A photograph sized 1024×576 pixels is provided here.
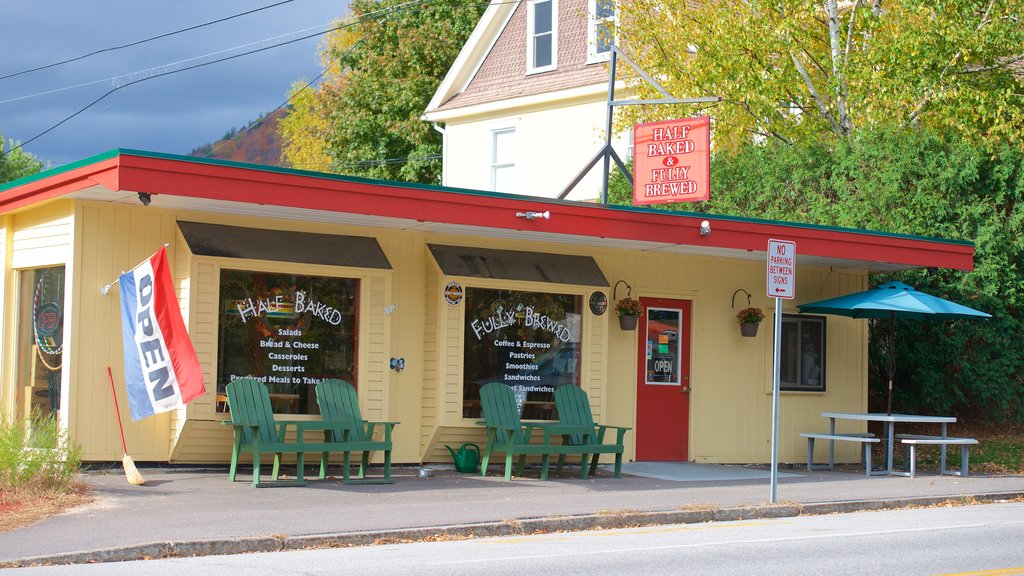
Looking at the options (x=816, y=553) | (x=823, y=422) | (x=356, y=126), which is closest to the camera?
(x=816, y=553)

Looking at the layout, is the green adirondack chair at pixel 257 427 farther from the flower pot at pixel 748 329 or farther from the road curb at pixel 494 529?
the flower pot at pixel 748 329

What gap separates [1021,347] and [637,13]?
9752 mm

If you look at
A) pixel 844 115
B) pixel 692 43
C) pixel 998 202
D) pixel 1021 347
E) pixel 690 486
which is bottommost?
pixel 690 486

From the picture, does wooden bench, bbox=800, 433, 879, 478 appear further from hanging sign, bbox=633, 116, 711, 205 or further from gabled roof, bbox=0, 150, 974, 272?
hanging sign, bbox=633, 116, 711, 205

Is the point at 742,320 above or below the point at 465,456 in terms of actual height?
above

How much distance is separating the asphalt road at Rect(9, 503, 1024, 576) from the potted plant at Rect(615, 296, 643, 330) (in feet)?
17.0

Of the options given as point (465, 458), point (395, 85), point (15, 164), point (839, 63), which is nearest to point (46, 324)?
point (465, 458)

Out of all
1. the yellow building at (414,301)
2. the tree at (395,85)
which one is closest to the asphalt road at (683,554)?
the yellow building at (414,301)

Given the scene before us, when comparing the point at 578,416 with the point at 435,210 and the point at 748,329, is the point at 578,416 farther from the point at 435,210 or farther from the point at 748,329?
the point at 748,329

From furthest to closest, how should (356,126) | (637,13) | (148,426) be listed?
(356,126), (637,13), (148,426)

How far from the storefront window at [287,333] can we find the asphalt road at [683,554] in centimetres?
451

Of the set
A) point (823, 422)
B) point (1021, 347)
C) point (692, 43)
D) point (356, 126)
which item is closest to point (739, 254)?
point (823, 422)

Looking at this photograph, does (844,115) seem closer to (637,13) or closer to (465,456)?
(637,13)

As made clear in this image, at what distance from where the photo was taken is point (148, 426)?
44.8ft
